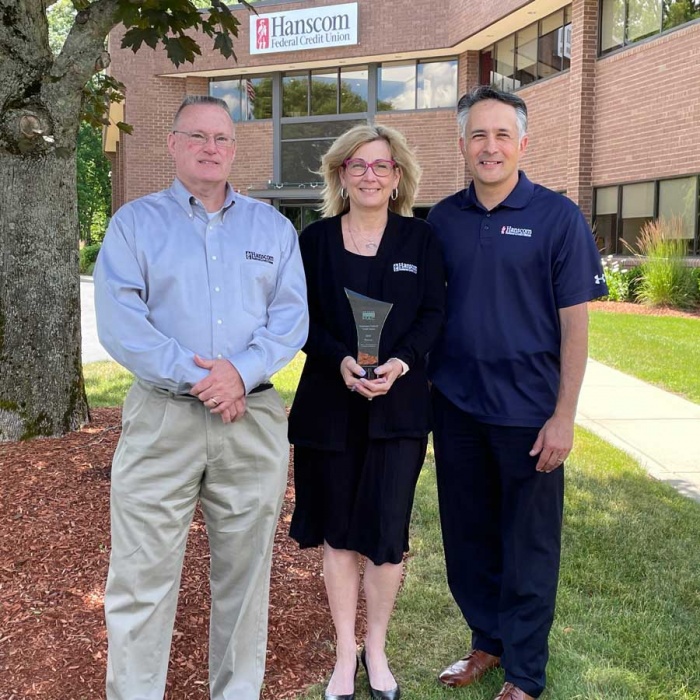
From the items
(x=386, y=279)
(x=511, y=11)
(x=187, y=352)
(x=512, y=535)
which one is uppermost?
(x=511, y=11)

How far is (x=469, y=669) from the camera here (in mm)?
3244

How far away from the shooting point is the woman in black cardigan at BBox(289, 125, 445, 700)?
293cm

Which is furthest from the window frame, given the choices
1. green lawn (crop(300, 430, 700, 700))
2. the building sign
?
green lawn (crop(300, 430, 700, 700))

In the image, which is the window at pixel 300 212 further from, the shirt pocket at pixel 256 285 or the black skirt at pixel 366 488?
the shirt pocket at pixel 256 285

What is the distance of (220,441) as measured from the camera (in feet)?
8.77

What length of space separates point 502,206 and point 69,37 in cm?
340

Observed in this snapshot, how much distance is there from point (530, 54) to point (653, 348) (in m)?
12.5

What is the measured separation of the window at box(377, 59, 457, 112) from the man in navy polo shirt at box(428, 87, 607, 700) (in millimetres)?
21273

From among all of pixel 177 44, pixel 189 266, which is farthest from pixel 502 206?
pixel 177 44

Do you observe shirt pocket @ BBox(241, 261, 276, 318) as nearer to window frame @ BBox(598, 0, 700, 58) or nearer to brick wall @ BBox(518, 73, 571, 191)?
window frame @ BBox(598, 0, 700, 58)

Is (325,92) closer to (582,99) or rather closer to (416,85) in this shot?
(416,85)

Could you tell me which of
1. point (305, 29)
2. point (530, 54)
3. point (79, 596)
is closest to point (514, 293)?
point (79, 596)

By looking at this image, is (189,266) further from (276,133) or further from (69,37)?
(276,133)

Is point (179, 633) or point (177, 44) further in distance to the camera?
point (177, 44)
